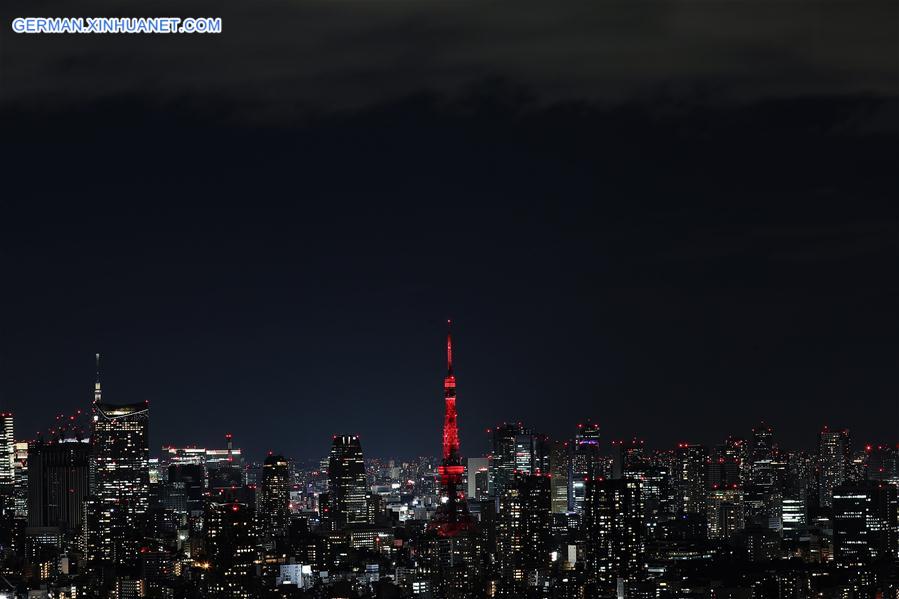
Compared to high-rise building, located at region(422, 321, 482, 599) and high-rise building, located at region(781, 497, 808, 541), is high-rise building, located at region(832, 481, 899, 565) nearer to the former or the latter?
high-rise building, located at region(781, 497, 808, 541)

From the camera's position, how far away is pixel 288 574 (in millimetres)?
16594

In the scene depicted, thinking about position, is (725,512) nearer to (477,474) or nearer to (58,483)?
(477,474)

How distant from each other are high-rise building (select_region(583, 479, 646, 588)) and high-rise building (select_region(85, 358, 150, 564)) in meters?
4.85

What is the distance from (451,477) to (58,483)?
5.84m

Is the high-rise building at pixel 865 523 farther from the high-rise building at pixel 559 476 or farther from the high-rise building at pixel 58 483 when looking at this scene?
the high-rise building at pixel 58 483

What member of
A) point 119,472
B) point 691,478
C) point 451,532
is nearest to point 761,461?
point 691,478

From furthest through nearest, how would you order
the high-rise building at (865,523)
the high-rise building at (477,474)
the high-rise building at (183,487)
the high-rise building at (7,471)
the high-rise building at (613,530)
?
1. the high-rise building at (477,474)
2. the high-rise building at (183,487)
3. the high-rise building at (7,471)
4. the high-rise building at (865,523)
5. the high-rise building at (613,530)

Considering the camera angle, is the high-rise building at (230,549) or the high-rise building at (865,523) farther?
the high-rise building at (865,523)

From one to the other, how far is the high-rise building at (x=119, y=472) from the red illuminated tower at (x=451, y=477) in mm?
3678

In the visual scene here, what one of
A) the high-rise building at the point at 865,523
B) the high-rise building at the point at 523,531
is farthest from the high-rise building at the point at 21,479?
the high-rise building at the point at 865,523

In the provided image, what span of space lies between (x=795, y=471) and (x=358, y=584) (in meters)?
7.25

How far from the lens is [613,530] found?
18.0 metres

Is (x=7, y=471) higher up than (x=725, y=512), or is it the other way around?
(x=7, y=471)

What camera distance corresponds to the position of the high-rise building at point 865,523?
1681cm
